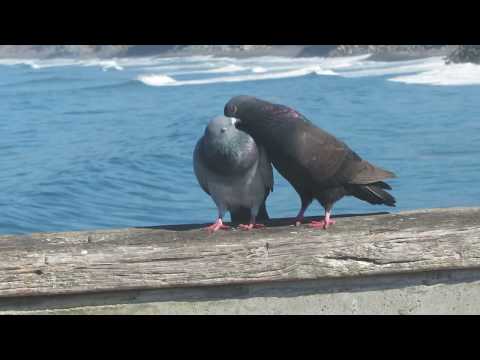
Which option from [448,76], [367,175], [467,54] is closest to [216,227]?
[367,175]

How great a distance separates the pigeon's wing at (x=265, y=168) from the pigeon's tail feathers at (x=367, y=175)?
36 centimetres

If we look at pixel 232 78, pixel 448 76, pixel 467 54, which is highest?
pixel 467 54

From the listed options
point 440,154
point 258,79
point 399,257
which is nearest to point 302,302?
point 399,257

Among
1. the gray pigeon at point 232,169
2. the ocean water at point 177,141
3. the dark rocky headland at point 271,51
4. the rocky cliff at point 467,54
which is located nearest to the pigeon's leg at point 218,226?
the gray pigeon at point 232,169

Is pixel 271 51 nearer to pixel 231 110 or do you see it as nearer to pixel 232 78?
pixel 232 78

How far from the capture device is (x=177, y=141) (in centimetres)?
1936

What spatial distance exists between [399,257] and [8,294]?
144 cm

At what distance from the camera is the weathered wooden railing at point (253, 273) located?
341cm

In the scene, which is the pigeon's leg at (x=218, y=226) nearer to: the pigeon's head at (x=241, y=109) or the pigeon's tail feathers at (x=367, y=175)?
the pigeon's head at (x=241, y=109)

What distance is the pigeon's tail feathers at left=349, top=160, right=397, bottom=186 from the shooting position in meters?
4.06

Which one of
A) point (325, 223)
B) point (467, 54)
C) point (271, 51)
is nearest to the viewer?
point (325, 223)

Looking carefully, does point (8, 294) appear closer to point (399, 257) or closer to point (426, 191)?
point (399, 257)

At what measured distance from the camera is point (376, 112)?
22797mm

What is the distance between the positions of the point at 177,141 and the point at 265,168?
15478 millimetres
